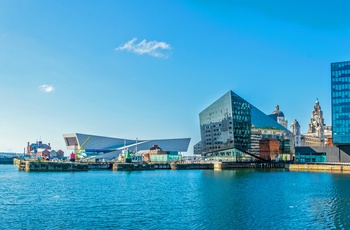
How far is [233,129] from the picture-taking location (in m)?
121

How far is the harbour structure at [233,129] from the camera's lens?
121938 mm

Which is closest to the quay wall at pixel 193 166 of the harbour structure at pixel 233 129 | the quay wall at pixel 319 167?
the harbour structure at pixel 233 129

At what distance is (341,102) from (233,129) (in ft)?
106

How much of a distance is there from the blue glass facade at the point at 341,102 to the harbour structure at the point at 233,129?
2662 centimetres

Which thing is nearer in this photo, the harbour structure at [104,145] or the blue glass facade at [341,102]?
the blue glass facade at [341,102]

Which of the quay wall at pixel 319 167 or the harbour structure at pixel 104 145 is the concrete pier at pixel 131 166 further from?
the harbour structure at pixel 104 145

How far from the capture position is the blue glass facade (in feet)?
346

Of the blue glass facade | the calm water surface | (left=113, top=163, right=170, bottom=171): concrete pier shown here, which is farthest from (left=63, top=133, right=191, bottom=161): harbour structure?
the calm water surface

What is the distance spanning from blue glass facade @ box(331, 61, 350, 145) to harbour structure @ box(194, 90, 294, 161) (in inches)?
1048

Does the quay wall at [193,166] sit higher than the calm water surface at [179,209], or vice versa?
the calm water surface at [179,209]

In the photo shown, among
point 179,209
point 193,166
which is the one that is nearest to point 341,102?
point 193,166

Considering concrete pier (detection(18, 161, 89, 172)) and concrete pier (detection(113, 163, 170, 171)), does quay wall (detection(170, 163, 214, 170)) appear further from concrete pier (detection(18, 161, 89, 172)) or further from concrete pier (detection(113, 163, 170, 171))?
concrete pier (detection(18, 161, 89, 172))

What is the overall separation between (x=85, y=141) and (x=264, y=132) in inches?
3454

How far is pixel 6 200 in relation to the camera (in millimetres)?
45219
